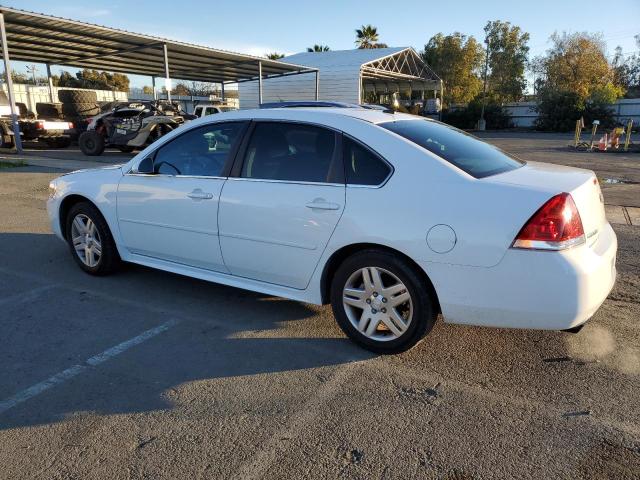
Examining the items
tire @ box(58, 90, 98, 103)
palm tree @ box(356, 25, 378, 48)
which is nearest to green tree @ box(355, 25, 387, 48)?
palm tree @ box(356, 25, 378, 48)

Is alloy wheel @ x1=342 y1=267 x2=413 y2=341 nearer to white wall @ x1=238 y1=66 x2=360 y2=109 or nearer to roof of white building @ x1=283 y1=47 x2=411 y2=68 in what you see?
white wall @ x1=238 y1=66 x2=360 y2=109

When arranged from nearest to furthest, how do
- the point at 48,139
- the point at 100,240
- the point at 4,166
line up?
the point at 100,240 → the point at 4,166 → the point at 48,139

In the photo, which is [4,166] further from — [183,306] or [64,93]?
[183,306]

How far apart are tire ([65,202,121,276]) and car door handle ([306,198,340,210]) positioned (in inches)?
90.0

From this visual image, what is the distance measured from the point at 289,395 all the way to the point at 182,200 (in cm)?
190

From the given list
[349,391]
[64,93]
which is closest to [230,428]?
[349,391]

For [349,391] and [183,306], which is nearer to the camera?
[349,391]

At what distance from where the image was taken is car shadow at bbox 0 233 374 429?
292cm

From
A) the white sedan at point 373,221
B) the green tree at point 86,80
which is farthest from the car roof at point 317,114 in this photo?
the green tree at point 86,80

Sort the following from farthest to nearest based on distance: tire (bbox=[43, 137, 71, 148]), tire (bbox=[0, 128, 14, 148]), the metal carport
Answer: tire (bbox=[43, 137, 71, 148]) → tire (bbox=[0, 128, 14, 148]) → the metal carport

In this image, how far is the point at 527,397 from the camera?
113 inches

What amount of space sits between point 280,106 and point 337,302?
1731 millimetres

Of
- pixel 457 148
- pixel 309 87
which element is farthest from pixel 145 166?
pixel 309 87

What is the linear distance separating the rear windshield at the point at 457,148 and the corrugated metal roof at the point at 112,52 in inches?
649
